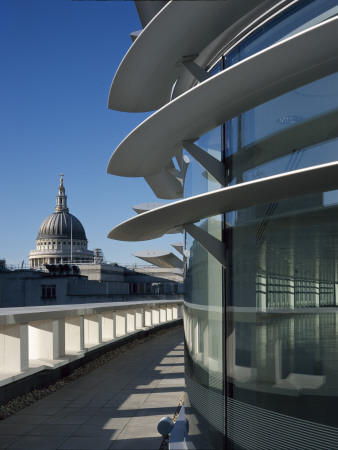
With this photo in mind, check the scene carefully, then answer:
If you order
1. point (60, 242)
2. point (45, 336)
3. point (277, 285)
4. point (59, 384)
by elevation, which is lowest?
point (59, 384)

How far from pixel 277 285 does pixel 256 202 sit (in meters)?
0.73

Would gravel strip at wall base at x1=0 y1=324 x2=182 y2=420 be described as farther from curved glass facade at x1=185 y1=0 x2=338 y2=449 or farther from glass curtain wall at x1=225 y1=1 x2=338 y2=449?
glass curtain wall at x1=225 y1=1 x2=338 y2=449

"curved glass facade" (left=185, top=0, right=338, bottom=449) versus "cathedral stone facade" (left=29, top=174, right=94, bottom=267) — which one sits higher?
"cathedral stone facade" (left=29, top=174, right=94, bottom=267)

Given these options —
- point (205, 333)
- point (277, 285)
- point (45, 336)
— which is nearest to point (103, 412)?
point (45, 336)

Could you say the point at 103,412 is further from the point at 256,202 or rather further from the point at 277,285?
the point at 256,202

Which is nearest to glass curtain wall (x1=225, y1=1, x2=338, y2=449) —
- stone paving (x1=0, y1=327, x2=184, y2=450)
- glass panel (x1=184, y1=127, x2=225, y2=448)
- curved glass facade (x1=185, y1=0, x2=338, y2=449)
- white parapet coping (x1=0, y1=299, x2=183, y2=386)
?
curved glass facade (x1=185, y1=0, x2=338, y2=449)

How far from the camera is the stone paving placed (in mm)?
8727

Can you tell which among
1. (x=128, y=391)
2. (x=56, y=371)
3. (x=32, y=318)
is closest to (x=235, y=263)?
(x=32, y=318)

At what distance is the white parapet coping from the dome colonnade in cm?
495

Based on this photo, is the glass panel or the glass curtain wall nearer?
the glass curtain wall

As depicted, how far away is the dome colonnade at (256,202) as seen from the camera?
4.75m

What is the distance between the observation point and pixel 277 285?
5289 millimetres

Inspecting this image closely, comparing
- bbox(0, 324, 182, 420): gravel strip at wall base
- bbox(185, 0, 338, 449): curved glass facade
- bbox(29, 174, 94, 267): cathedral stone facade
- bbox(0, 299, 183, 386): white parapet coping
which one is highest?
bbox(29, 174, 94, 267): cathedral stone facade


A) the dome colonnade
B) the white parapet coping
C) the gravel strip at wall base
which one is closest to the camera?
the dome colonnade
